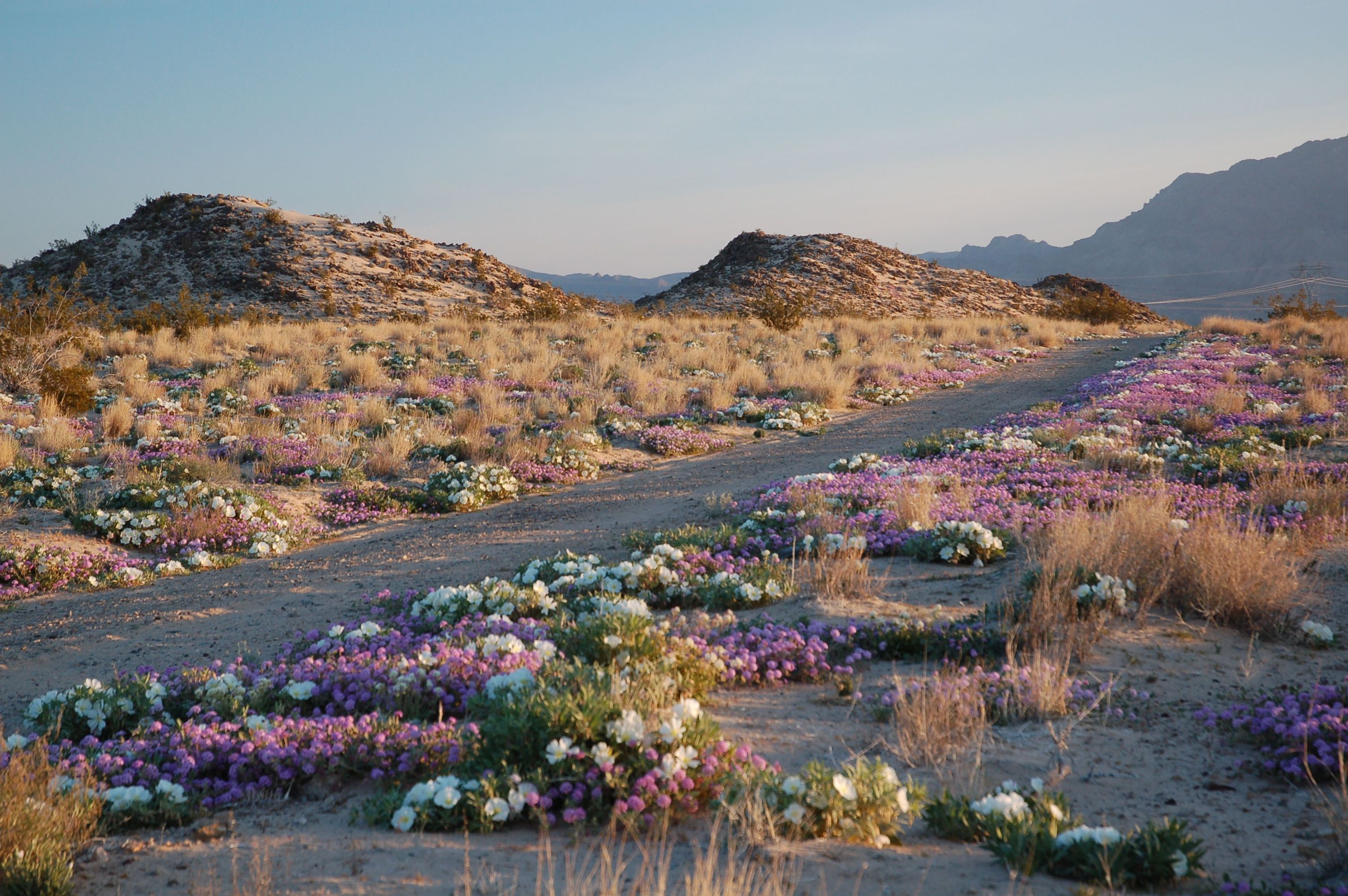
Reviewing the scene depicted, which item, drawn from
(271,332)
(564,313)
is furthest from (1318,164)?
(271,332)

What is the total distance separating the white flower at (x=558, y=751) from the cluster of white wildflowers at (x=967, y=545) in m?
4.24

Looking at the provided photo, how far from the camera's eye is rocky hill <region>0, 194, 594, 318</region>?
39.4m

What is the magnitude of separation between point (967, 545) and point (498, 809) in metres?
4.72

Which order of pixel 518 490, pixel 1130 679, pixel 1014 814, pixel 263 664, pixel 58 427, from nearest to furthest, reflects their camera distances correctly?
pixel 1014 814
pixel 1130 679
pixel 263 664
pixel 518 490
pixel 58 427

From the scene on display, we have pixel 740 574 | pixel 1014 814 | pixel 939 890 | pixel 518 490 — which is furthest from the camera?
pixel 518 490

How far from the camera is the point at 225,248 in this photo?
4438 centimetres

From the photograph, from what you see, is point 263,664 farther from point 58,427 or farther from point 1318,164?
point 1318,164

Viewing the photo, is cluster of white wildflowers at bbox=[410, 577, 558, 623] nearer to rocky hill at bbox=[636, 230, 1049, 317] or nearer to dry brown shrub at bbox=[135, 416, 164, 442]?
dry brown shrub at bbox=[135, 416, 164, 442]

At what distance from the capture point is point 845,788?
3.06 meters

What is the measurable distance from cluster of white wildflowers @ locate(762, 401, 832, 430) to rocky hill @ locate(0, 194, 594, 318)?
68.7ft

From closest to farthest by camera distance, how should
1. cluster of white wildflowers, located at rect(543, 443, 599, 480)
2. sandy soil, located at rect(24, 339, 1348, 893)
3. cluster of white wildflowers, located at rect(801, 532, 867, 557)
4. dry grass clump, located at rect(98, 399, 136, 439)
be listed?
1. sandy soil, located at rect(24, 339, 1348, 893)
2. cluster of white wildflowers, located at rect(801, 532, 867, 557)
3. cluster of white wildflowers, located at rect(543, 443, 599, 480)
4. dry grass clump, located at rect(98, 399, 136, 439)

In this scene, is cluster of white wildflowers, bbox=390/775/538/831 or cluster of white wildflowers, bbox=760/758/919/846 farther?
cluster of white wildflowers, bbox=390/775/538/831

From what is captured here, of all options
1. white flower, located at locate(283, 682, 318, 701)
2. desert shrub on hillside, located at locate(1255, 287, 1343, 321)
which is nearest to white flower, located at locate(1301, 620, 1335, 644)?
white flower, located at locate(283, 682, 318, 701)

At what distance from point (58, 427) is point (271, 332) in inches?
461
